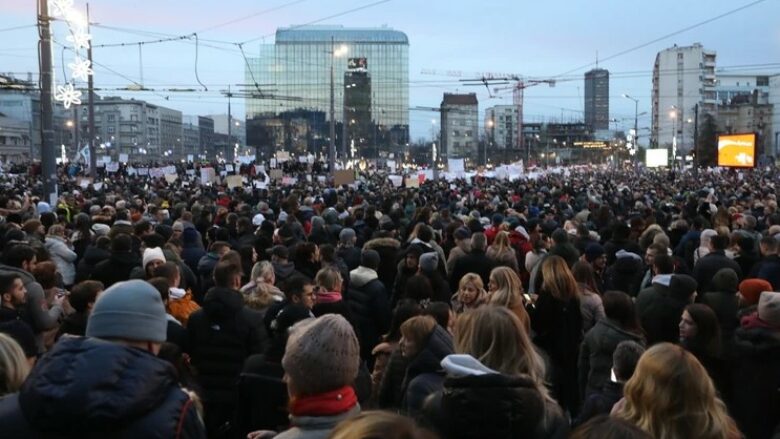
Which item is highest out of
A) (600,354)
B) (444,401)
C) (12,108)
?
(12,108)

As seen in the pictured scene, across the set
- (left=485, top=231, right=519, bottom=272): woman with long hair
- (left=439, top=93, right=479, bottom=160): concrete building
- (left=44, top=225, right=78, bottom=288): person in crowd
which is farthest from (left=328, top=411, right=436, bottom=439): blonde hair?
(left=439, top=93, right=479, bottom=160): concrete building

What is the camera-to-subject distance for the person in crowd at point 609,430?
2348mm

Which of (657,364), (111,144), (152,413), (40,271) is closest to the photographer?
(152,413)

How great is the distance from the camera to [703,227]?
1275cm

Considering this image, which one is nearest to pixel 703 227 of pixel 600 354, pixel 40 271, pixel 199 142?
pixel 600 354

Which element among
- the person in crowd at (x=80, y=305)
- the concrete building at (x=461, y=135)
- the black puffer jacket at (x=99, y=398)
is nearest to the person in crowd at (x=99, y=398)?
the black puffer jacket at (x=99, y=398)

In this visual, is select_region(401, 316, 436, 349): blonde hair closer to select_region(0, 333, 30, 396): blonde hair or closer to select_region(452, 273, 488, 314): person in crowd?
select_region(0, 333, 30, 396): blonde hair

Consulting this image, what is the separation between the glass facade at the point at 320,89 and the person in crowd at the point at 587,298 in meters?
105

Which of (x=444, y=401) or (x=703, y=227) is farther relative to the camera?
(x=703, y=227)

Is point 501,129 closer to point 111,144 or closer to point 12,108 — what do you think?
point 111,144

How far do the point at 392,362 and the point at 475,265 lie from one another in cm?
471

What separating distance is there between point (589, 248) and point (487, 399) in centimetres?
682

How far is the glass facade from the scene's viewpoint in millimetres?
118188

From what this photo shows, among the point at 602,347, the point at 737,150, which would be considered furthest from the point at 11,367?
the point at 737,150
